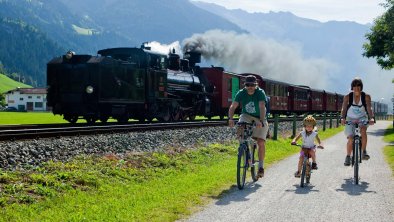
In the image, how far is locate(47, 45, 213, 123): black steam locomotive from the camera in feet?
61.9

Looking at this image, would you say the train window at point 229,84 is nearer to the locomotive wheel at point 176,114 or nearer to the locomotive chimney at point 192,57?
the locomotive chimney at point 192,57

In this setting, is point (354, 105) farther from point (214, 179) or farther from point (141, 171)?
point (141, 171)

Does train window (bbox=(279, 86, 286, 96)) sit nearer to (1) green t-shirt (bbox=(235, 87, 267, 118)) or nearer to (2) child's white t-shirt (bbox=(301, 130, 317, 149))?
(2) child's white t-shirt (bbox=(301, 130, 317, 149))

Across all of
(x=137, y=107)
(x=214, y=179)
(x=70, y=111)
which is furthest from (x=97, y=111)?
(x=214, y=179)

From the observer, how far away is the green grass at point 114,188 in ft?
21.2

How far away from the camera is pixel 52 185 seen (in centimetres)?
791

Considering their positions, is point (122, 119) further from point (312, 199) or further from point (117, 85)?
point (312, 199)

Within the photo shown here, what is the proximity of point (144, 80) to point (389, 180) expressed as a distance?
13.7 meters

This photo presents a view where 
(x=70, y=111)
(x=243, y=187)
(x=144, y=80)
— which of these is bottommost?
(x=243, y=187)

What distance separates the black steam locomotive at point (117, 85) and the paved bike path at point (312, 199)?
9943 mm

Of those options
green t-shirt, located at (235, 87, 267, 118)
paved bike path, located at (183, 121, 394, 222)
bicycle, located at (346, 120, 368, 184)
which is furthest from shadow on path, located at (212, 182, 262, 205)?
bicycle, located at (346, 120, 368, 184)

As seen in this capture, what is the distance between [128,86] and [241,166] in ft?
40.6

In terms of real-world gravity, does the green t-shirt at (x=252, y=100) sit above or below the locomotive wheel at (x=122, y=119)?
above

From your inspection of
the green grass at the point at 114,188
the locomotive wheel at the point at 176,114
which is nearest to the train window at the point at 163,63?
the locomotive wheel at the point at 176,114
